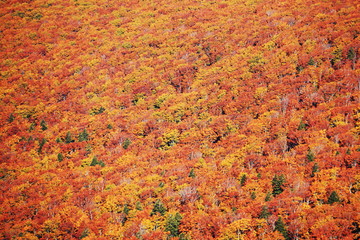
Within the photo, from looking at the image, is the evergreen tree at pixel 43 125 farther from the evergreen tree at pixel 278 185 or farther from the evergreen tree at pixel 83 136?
the evergreen tree at pixel 278 185

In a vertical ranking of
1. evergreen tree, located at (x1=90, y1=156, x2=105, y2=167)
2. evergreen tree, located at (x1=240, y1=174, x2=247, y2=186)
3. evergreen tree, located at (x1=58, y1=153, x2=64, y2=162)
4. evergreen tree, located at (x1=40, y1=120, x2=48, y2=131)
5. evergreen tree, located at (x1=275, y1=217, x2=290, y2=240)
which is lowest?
evergreen tree, located at (x1=240, y1=174, x2=247, y2=186)

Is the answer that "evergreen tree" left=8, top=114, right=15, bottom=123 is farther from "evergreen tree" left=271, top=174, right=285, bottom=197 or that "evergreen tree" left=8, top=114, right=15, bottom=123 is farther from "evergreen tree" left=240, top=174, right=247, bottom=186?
"evergreen tree" left=271, top=174, right=285, bottom=197

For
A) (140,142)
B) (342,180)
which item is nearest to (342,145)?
(342,180)

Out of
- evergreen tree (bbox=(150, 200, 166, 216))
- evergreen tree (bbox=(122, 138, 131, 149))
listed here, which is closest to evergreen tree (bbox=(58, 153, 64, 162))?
evergreen tree (bbox=(122, 138, 131, 149))

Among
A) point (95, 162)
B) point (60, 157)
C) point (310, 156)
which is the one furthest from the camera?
point (60, 157)

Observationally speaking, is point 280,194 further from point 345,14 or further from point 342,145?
point 345,14

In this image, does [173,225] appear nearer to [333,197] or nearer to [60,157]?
[333,197]

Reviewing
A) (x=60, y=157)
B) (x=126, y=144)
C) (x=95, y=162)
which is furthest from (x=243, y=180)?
(x=60, y=157)

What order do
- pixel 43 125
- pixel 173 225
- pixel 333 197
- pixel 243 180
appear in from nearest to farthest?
pixel 333 197, pixel 173 225, pixel 243 180, pixel 43 125
